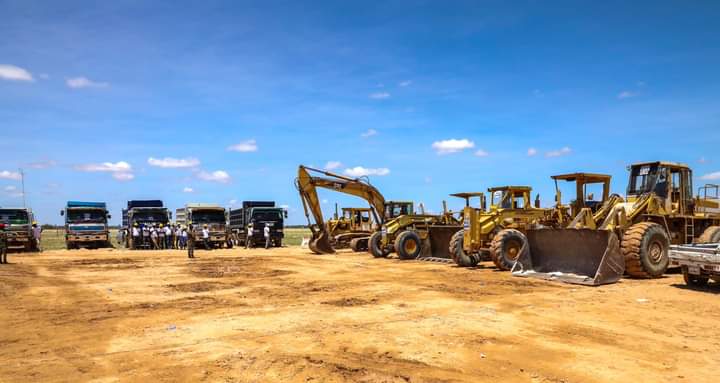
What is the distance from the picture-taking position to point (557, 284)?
12680 millimetres

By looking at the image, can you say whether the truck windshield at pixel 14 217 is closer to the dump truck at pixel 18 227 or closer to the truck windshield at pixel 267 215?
the dump truck at pixel 18 227

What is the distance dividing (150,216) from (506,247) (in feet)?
84.1

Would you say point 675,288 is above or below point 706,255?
below

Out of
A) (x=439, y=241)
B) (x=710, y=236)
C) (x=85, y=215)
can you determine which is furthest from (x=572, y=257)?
(x=85, y=215)

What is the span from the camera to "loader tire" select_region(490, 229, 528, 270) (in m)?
15.8

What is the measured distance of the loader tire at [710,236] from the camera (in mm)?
14531

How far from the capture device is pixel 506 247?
15.9 metres

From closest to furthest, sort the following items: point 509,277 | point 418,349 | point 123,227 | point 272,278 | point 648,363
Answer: point 648,363
point 418,349
point 509,277
point 272,278
point 123,227

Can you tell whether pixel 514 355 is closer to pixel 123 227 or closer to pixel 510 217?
pixel 510 217

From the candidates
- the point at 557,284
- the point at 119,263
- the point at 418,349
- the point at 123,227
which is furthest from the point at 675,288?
the point at 123,227

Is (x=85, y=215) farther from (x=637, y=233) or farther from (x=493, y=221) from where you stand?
(x=637, y=233)

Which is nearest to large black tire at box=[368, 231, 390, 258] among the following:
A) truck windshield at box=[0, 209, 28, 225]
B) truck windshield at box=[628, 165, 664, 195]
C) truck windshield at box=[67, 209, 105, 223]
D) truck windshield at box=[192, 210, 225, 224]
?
truck windshield at box=[628, 165, 664, 195]

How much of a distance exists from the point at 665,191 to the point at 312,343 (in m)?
12.2

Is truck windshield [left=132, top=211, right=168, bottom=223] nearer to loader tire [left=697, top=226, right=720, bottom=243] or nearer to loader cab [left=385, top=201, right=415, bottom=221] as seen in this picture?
loader cab [left=385, top=201, right=415, bottom=221]
